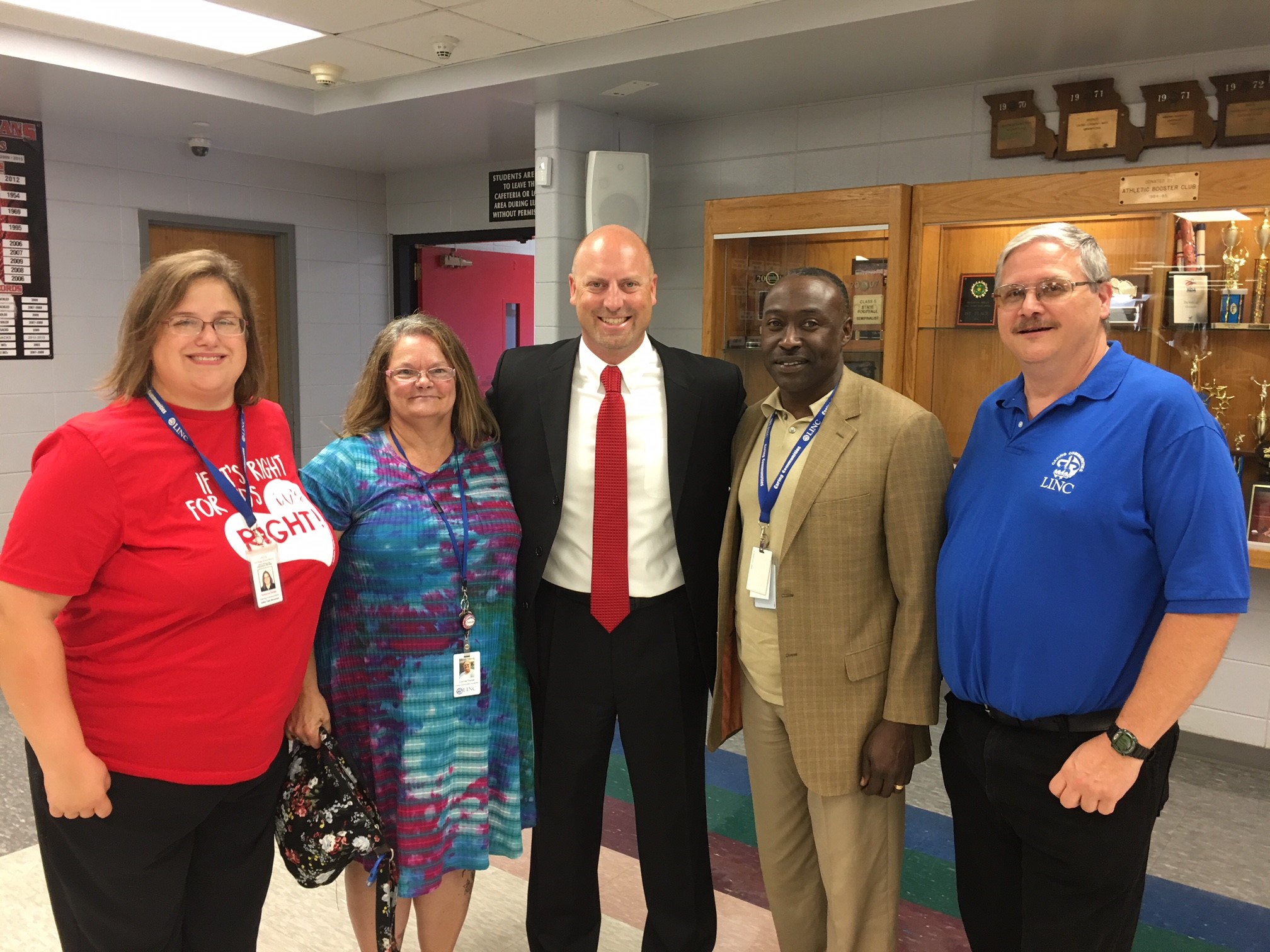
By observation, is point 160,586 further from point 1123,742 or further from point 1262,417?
point 1262,417

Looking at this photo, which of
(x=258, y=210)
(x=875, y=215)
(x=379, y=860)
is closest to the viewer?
(x=379, y=860)

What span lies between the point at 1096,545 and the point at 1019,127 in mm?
2683

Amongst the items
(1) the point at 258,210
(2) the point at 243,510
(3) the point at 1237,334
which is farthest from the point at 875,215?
(1) the point at 258,210

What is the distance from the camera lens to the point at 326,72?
13.2 feet

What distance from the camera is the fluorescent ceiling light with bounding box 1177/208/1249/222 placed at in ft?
10.1

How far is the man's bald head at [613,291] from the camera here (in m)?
2.06

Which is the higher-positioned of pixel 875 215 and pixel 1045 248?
pixel 875 215

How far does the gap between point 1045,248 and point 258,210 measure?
5531mm

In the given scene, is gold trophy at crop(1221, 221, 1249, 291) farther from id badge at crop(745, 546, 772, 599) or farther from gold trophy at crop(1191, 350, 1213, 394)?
id badge at crop(745, 546, 772, 599)

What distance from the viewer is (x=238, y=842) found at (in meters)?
1.64

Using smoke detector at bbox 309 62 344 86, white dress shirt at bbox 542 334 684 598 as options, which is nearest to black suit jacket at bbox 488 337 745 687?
white dress shirt at bbox 542 334 684 598

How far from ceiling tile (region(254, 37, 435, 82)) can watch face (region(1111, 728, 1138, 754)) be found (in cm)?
349

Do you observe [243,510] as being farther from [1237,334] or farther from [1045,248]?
[1237,334]

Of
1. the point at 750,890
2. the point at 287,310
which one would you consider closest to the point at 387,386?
the point at 750,890
